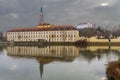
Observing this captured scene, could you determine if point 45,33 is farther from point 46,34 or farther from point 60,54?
point 60,54

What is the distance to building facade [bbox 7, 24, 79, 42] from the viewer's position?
109 metres

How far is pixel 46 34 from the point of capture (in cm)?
11481

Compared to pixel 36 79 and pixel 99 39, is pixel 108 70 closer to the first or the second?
pixel 36 79

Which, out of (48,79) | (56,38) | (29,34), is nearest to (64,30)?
(56,38)

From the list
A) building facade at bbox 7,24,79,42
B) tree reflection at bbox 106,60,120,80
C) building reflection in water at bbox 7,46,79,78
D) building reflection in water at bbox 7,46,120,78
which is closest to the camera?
tree reflection at bbox 106,60,120,80

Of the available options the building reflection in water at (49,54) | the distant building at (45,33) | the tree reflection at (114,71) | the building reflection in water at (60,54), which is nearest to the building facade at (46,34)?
the distant building at (45,33)

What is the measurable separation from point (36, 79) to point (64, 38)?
88.2 metres

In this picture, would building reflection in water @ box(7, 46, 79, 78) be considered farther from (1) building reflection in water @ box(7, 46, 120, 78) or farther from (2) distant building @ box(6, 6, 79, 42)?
(2) distant building @ box(6, 6, 79, 42)

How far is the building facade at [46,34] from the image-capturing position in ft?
357

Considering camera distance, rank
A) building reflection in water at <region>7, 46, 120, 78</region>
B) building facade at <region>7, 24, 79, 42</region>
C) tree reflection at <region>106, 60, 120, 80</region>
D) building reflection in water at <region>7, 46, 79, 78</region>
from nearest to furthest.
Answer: tree reflection at <region>106, 60, 120, 80</region>, building reflection in water at <region>7, 46, 79, 78</region>, building reflection in water at <region>7, 46, 120, 78</region>, building facade at <region>7, 24, 79, 42</region>

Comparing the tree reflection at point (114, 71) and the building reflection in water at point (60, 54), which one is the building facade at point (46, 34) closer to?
the building reflection in water at point (60, 54)

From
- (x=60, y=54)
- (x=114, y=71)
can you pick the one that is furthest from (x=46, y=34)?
(x=114, y=71)

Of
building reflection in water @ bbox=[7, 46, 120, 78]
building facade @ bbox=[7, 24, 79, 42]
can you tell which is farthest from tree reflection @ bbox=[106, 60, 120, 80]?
building facade @ bbox=[7, 24, 79, 42]

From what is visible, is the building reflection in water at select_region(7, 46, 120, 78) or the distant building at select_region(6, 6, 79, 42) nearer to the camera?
the building reflection in water at select_region(7, 46, 120, 78)
